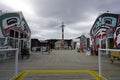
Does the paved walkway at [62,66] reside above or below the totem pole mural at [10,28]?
below

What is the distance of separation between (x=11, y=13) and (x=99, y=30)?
17195mm

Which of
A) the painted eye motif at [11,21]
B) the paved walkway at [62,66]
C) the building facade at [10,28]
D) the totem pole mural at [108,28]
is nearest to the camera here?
the paved walkway at [62,66]

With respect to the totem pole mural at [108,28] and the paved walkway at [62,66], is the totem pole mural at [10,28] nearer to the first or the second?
the paved walkway at [62,66]

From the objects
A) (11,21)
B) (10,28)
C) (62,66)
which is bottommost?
(62,66)

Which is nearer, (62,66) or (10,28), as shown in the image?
(62,66)

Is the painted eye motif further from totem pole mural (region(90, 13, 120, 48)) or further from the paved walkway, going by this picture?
totem pole mural (region(90, 13, 120, 48))

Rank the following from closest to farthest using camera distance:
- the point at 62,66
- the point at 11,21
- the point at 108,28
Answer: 1. the point at 62,66
2. the point at 11,21
3. the point at 108,28

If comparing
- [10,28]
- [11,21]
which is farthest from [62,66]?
[11,21]

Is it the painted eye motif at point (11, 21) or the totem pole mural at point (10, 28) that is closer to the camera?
the totem pole mural at point (10, 28)

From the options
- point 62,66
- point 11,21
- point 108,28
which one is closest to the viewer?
point 62,66

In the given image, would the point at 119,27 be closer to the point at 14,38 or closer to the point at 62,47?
the point at 14,38

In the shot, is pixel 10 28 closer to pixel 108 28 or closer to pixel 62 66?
pixel 62 66

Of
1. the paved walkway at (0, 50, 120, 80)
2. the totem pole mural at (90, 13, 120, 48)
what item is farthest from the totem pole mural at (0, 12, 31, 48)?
the totem pole mural at (90, 13, 120, 48)

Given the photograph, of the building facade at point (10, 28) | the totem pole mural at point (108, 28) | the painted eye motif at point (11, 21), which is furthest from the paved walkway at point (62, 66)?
the totem pole mural at point (108, 28)
